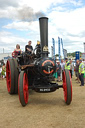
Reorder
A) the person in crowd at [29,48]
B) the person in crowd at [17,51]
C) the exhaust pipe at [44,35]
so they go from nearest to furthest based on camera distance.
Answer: the exhaust pipe at [44,35] < the person in crowd at [29,48] < the person in crowd at [17,51]

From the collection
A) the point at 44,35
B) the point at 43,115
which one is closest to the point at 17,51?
the point at 44,35

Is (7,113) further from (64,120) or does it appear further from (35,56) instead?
(35,56)

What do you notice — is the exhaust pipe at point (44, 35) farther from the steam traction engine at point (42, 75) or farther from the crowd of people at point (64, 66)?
the crowd of people at point (64, 66)

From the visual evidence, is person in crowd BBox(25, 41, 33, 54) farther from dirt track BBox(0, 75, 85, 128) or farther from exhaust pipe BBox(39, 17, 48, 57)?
dirt track BBox(0, 75, 85, 128)

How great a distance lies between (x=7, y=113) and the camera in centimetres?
352

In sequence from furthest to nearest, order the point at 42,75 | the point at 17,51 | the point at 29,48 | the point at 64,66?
the point at 64,66, the point at 17,51, the point at 29,48, the point at 42,75

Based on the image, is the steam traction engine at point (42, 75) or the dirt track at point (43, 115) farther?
the steam traction engine at point (42, 75)

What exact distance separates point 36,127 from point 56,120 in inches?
18.6

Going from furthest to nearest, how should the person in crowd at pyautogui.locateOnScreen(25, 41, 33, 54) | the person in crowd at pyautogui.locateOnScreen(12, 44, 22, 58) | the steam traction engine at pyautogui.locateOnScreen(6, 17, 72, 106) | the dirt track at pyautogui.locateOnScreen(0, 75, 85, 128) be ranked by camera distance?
the person in crowd at pyautogui.locateOnScreen(12, 44, 22, 58)
the person in crowd at pyautogui.locateOnScreen(25, 41, 33, 54)
the steam traction engine at pyautogui.locateOnScreen(6, 17, 72, 106)
the dirt track at pyautogui.locateOnScreen(0, 75, 85, 128)

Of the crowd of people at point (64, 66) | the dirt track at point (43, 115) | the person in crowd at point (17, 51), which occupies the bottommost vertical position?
the dirt track at point (43, 115)

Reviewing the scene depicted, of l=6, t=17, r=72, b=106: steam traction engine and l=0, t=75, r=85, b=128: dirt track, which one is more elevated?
l=6, t=17, r=72, b=106: steam traction engine

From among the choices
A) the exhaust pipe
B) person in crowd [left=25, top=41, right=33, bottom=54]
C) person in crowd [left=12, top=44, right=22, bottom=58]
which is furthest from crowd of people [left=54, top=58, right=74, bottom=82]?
the exhaust pipe

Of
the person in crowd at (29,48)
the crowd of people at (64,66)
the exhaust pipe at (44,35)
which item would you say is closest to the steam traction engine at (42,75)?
the exhaust pipe at (44,35)

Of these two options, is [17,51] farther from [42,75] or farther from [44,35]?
[42,75]
